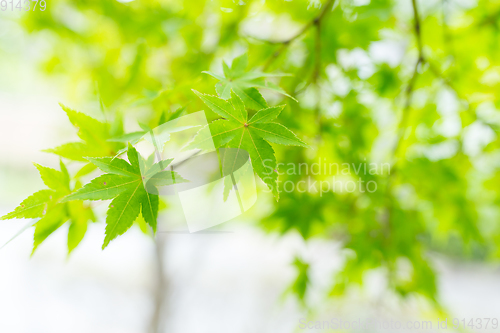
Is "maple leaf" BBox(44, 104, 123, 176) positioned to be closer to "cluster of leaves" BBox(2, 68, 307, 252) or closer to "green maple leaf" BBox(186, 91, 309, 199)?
"cluster of leaves" BBox(2, 68, 307, 252)

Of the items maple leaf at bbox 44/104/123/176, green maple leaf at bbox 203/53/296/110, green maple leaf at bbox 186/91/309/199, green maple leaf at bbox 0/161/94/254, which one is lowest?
green maple leaf at bbox 0/161/94/254

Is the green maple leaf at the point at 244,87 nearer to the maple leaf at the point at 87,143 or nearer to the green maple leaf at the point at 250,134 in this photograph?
the green maple leaf at the point at 250,134

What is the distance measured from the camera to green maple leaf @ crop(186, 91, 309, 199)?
0.28 meters

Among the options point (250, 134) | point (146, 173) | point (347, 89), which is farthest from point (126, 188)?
point (347, 89)

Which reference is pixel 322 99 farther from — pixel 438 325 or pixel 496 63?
pixel 438 325

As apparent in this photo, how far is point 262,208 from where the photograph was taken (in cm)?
90

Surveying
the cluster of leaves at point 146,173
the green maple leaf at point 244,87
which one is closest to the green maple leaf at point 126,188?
the cluster of leaves at point 146,173

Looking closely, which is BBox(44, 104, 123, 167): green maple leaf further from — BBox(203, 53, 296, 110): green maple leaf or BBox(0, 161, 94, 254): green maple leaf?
BBox(203, 53, 296, 110): green maple leaf

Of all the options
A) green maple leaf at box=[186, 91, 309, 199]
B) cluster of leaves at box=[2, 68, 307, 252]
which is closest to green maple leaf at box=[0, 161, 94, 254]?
cluster of leaves at box=[2, 68, 307, 252]

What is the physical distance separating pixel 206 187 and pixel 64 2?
65cm

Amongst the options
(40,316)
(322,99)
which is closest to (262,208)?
(322,99)

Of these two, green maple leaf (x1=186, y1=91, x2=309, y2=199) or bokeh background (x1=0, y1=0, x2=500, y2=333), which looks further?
bokeh background (x1=0, y1=0, x2=500, y2=333)

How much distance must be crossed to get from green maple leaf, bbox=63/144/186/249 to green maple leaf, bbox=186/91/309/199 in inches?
2.1

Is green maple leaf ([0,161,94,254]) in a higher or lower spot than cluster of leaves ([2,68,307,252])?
lower
